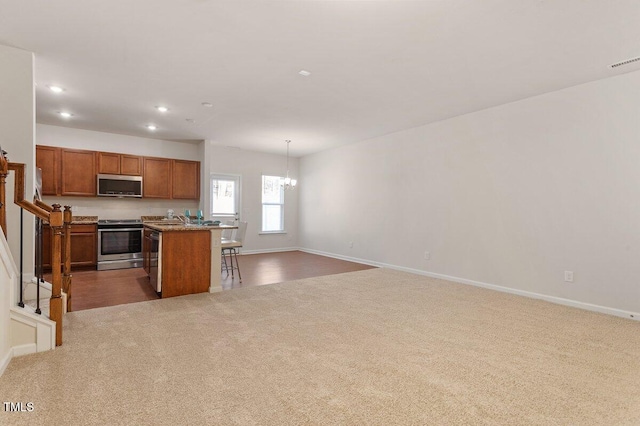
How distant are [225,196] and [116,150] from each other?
2445 mm

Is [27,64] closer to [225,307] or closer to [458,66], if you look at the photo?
[225,307]

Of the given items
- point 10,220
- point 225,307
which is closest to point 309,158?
point 225,307

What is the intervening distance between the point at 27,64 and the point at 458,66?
4550 millimetres

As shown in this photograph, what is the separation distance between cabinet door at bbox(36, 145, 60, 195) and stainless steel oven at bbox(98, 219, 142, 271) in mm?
946

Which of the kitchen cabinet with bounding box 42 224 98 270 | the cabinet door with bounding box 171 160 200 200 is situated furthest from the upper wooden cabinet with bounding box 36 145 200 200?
the kitchen cabinet with bounding box 42 224 98 270

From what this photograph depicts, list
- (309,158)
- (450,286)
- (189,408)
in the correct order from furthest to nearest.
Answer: (309,158) → (450,286) → (189,408)

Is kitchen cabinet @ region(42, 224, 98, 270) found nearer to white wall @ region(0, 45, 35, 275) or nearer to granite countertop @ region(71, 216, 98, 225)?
granite countertop @ region(71, 216, 98, 225)

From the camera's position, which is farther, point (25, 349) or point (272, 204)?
point (272, 204)

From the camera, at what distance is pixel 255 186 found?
827 cm


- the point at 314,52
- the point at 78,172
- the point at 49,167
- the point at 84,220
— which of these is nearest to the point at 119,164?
the point at 78,172

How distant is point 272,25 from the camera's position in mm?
2736

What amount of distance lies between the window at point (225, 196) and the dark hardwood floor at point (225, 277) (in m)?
1.21

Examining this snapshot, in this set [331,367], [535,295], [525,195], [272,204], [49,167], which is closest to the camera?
[331,367]

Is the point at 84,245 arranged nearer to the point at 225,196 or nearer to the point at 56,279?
the point at 225,196
